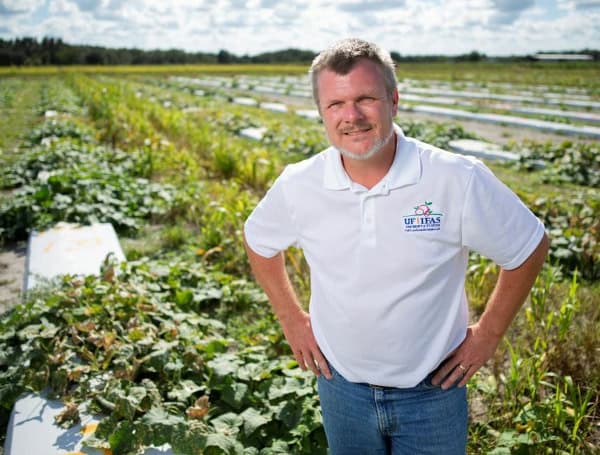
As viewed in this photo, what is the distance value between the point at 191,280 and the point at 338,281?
8.83 feet

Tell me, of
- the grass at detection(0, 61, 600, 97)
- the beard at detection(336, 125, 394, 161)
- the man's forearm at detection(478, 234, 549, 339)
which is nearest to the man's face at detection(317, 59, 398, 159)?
the beard at detection(336, 125, 394, 161)

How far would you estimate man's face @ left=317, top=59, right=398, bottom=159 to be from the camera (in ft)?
4.90

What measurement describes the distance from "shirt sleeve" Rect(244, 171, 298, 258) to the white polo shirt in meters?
0.07

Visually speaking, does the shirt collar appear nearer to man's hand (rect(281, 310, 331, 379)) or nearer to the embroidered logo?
the embroidered logo

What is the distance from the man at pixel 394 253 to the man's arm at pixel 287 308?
14 centimetres

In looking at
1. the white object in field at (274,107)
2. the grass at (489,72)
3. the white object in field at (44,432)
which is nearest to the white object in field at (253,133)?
the white object in field at (274,107)

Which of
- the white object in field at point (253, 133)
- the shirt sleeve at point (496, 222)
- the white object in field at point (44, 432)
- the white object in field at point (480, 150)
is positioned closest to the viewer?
the shirt sleeve at point (496, 222)

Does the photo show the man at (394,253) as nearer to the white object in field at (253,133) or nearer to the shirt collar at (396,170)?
the shirt collar at (396,170)

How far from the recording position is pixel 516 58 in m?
60.6

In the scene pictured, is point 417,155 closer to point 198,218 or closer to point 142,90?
point 198,218

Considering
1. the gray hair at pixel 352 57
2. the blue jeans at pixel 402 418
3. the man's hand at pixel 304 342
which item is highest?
the gray hair at pixel 352 57

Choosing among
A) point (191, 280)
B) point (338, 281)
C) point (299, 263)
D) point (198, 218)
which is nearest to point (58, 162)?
point (198, 218)

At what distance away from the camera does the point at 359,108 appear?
1.51m

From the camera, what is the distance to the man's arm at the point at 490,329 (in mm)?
1543
